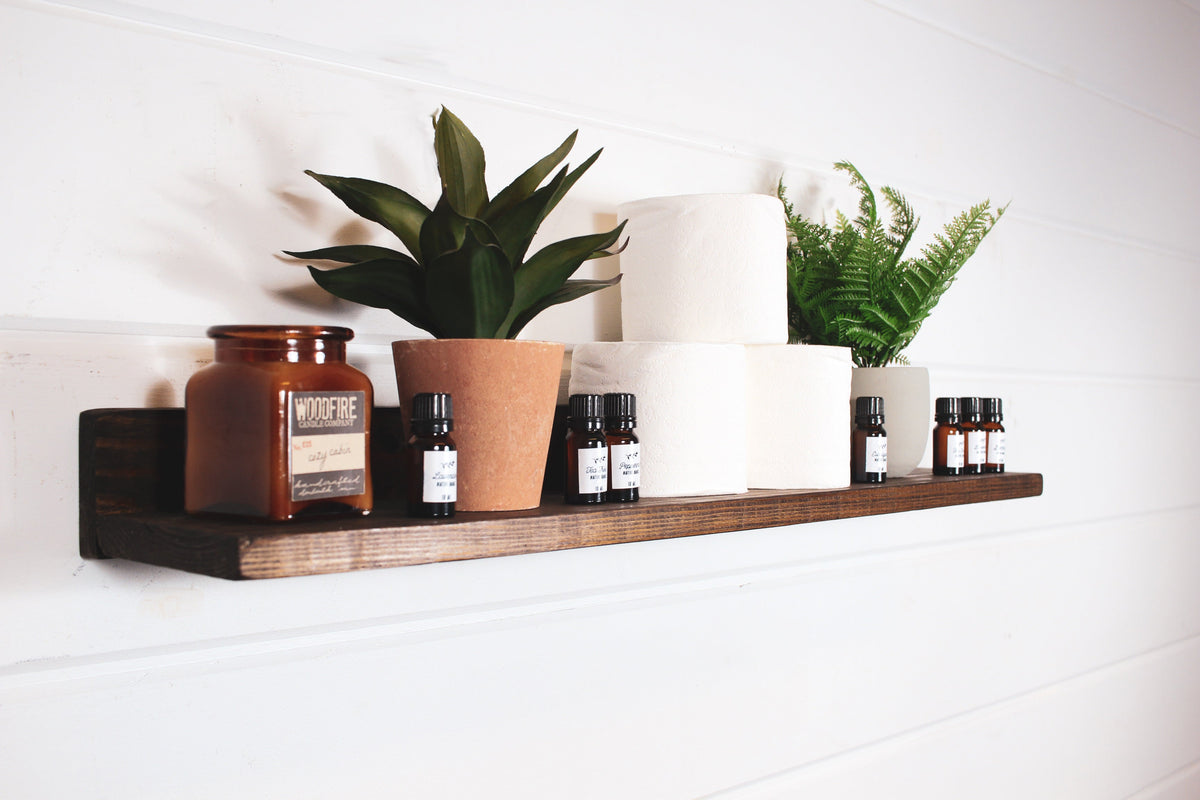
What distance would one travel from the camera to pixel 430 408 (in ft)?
1.79

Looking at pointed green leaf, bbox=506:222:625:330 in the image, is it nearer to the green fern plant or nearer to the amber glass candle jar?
the amber glass candle jar

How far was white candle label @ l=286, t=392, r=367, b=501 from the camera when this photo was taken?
1.65 feet

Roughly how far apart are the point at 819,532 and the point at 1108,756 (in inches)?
29.5

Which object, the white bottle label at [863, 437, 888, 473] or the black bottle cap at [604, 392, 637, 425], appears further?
the white bottle label at [863, 437, 888, 473]

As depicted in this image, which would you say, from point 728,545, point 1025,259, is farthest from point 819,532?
point 1025,259

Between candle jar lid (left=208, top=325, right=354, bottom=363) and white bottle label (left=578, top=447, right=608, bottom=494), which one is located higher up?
candle jar lid (left=208, top=325, right=354, bottom=363)

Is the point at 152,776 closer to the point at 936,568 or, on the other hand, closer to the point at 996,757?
the point at 936,568

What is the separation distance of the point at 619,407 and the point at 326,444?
0.67 feet

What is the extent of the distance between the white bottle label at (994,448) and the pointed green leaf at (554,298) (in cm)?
51

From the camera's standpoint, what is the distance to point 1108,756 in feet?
4.49

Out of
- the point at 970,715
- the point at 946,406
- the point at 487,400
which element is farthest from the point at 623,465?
the point at 970,715

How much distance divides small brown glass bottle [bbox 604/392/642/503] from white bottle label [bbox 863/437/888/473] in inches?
11.1

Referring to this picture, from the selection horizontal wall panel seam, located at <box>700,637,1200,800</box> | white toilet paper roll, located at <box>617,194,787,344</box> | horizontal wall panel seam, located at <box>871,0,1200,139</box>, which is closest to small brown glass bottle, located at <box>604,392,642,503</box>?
white toilet paper roll, located at <box>617,194,787,344</box>

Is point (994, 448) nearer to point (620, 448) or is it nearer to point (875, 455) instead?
point (875, 455)
